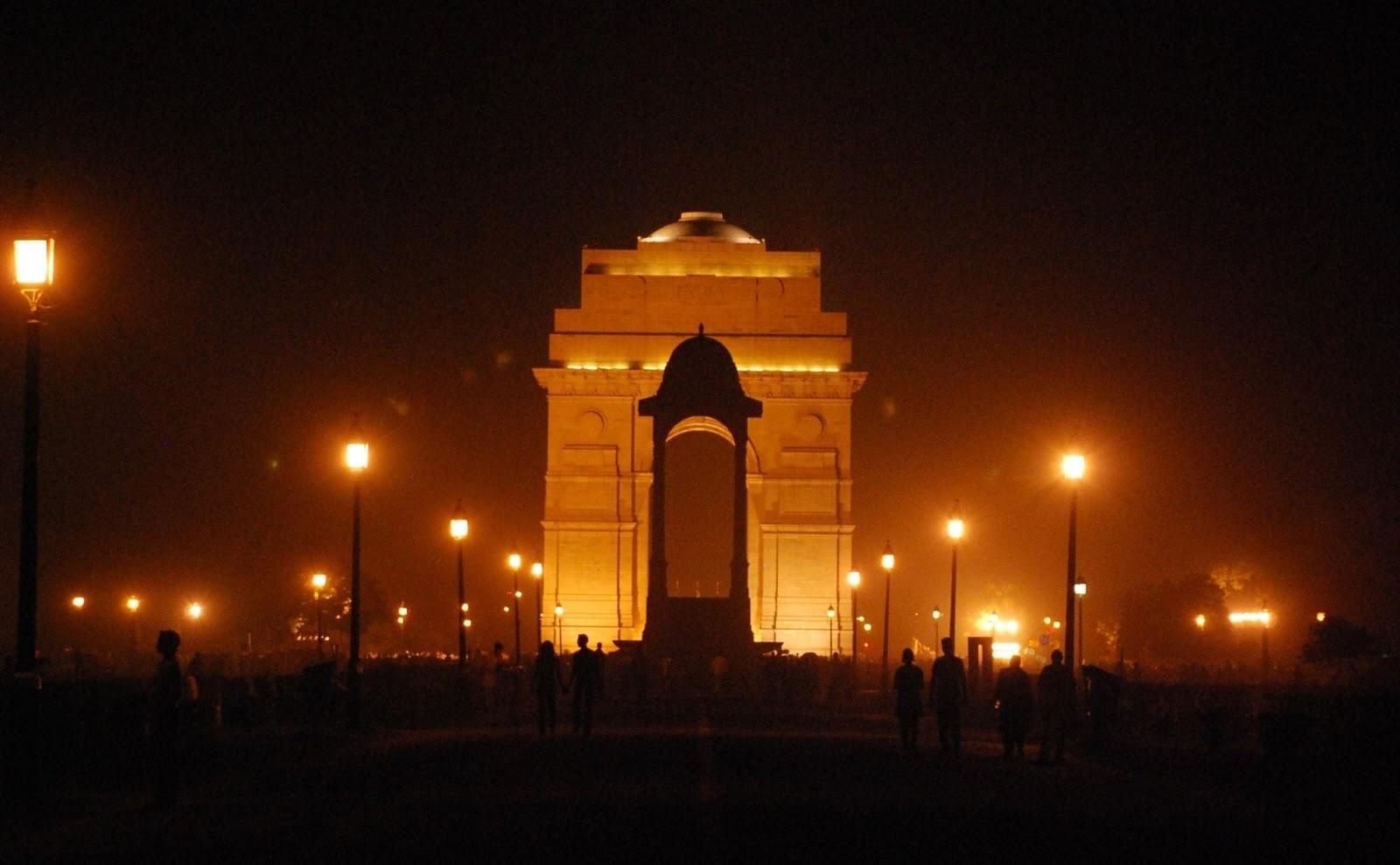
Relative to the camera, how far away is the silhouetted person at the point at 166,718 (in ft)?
65.5

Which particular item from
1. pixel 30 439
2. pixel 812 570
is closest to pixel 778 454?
pixel 812 570

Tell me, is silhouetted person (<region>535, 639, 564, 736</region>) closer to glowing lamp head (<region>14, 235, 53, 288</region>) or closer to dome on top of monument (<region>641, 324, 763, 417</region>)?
glowing lamp head (<region>14, 235, 53, 288</region>)

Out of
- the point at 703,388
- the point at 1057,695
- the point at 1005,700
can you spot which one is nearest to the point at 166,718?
the point at 1005,700

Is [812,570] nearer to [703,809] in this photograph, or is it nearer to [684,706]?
[684,706]

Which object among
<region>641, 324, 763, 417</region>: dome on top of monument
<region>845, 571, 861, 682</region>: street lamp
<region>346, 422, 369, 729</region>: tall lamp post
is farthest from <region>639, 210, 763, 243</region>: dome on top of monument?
<region>346, 422, 369, 729</region>: tall lamp post

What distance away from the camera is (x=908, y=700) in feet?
94.1

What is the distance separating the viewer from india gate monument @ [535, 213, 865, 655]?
83.5 metres

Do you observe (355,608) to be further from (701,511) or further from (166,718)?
(701,511)

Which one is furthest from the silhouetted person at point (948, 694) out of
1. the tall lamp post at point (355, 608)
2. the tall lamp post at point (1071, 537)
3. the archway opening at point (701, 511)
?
the archway opening at point (701, 511)

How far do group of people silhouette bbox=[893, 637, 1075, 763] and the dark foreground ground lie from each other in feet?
1.48

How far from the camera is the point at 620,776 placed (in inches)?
884

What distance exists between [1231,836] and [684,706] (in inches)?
976

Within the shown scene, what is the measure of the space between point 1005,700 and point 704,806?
9.54m

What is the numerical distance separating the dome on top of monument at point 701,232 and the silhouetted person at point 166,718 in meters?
66.4
